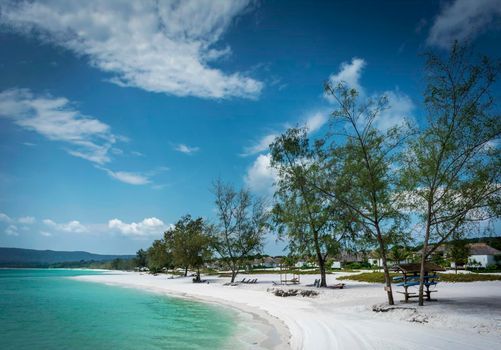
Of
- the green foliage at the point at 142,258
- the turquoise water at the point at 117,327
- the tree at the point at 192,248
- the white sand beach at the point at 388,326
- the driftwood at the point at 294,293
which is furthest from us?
the green foliage at the point at 142,258

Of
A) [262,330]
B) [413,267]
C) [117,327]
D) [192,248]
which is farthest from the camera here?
[192,248]

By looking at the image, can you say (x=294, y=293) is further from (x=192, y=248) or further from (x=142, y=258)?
(x=142, y=258)

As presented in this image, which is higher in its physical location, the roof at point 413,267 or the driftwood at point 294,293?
the roof at point 413,267

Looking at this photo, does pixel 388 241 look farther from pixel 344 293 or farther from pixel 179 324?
pixel 179 324

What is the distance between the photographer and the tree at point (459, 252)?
17.8 metres

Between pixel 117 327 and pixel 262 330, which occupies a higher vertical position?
pixel 262 330

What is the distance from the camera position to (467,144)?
16.4 metres

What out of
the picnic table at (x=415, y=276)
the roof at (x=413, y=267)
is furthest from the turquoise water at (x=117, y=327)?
the roof at (x=413, y=267)

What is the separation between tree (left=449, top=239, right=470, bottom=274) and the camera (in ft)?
58.5

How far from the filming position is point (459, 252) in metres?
48.3

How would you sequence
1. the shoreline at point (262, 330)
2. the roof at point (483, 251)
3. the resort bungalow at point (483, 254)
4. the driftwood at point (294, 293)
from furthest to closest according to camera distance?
the roof at point (483, 251) < the resort bungalow at point (483, 254) < the driftwood at point (294, 293) < the shoreline at point (262, 330)

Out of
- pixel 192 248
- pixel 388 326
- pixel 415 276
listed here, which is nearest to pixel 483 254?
pixel 192 248

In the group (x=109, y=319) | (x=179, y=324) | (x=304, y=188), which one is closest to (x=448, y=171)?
(x=304, y=188)

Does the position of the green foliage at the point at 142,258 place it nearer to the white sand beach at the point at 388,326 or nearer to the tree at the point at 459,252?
the tree at the point at 459,252
